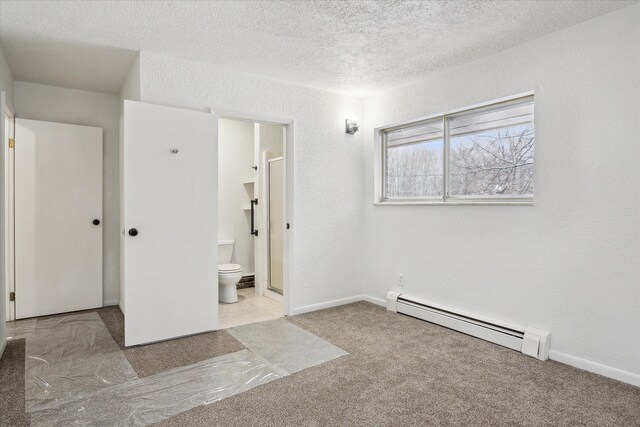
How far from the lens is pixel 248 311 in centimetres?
399

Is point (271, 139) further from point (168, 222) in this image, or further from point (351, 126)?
point (168, 222)

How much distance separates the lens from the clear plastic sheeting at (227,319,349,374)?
8.82 ft

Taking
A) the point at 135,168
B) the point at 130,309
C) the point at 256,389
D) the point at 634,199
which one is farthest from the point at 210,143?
the point at 634,199

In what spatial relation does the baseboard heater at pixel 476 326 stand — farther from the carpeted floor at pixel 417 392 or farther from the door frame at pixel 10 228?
the door frame at pixel 10 228

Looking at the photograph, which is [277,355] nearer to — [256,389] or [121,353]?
[256,389]

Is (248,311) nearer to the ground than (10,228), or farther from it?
nearer to the ground

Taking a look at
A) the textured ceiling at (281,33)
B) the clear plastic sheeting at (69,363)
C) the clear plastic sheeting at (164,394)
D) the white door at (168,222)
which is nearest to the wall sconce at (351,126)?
the textured ceiling at (281,33)

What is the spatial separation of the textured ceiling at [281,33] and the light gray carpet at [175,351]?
2.40 meters

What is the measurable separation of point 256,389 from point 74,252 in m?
2.92

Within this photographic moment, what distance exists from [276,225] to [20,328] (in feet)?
8.78

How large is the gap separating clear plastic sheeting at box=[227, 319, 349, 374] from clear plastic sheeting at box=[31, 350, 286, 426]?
0.44ft

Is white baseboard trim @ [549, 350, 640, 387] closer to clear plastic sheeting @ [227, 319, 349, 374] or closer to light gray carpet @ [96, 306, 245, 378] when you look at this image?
clear plastic sheeting @ [227, 319, 349, 374]

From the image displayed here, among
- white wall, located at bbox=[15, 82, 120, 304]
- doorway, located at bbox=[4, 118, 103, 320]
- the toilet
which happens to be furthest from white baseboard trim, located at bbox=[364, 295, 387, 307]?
doorway, located at bbox=[4, 118, 103, 320]

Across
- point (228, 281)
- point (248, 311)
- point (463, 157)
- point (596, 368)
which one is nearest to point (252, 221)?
point (228, 281)
